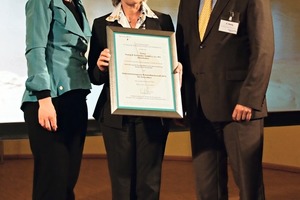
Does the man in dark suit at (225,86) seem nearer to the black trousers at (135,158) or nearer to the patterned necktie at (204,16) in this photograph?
the patterned necktie at (204,16)

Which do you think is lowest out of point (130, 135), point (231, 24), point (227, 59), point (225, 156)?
point (225, 156)

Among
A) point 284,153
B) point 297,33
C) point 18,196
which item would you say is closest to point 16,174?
point 18,196

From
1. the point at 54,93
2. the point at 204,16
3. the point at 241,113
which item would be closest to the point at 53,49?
the point at 54,93

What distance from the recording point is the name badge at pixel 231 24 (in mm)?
1870

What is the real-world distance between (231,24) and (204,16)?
0.14 metres

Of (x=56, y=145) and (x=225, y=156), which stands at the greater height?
(x=56, y=145)

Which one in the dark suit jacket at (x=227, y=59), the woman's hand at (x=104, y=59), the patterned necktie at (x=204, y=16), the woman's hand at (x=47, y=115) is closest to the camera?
the woman's hand at (x=47, y=115)

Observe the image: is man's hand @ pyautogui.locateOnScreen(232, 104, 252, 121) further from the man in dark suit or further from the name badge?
the name badge

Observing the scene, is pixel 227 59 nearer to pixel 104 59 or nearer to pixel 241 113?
pixel 241 113

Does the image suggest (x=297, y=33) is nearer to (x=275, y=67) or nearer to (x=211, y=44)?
(x=275, y=67)

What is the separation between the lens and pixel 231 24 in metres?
1.87

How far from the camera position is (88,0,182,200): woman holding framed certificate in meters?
1.82

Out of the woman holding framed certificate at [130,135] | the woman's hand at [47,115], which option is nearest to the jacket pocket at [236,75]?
the woman holding framed certificate at [130,135]

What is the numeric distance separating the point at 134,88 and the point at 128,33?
0.21m
